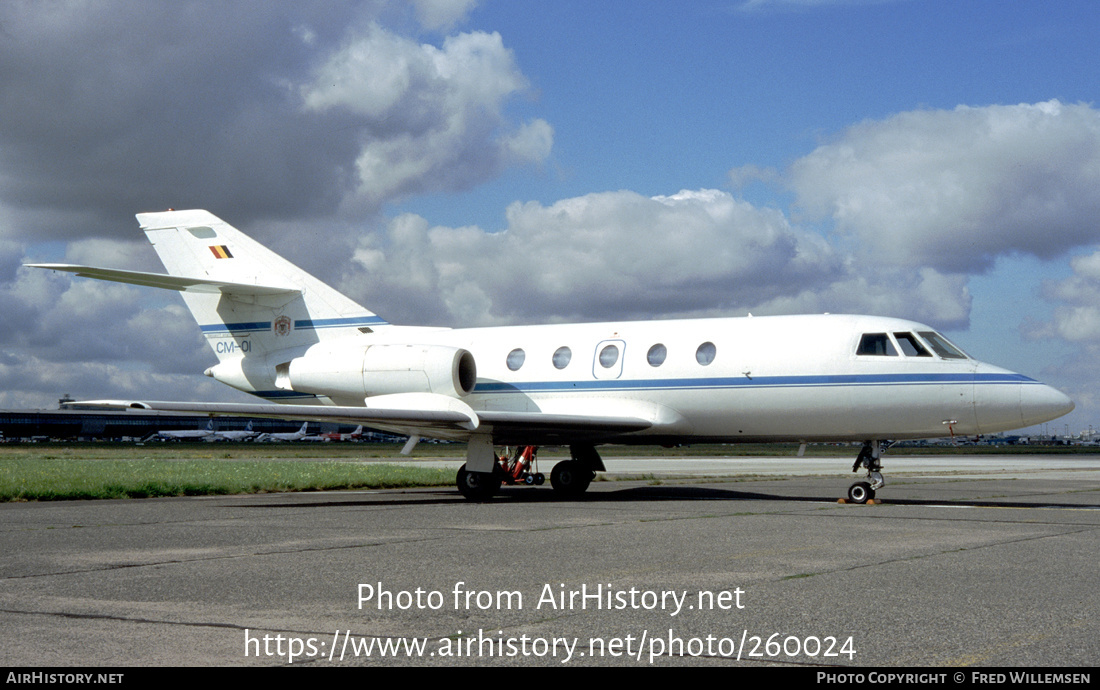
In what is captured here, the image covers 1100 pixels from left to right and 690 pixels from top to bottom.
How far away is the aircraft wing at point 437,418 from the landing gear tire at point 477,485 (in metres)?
0.76

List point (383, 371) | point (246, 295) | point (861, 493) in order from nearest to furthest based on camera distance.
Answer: point (861, 493)
point (383, 371)
point (246, 295)

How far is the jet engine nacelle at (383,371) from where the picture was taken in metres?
19.0

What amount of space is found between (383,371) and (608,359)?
4.39 m

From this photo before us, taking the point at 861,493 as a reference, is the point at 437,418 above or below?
above

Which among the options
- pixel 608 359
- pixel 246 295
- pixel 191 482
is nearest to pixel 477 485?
pixel 608 359

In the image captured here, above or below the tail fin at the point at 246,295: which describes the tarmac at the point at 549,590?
below

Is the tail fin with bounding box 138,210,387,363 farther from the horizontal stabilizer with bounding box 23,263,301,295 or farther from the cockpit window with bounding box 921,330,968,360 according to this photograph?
the cockpit window with bounding box 921,330,968,360

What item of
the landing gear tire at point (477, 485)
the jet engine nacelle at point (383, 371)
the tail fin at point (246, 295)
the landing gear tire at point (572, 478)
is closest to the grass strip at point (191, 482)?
the jet engine nacelle at point (383, 371)

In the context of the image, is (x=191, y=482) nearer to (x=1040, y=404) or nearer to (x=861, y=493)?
(x=861, y=493)

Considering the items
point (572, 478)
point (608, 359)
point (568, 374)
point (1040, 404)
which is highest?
point (608, 359)

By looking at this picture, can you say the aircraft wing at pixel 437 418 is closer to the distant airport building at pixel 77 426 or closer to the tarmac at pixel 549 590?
the tarmac at pixel 549 590

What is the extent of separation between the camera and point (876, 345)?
16719 millimetres
